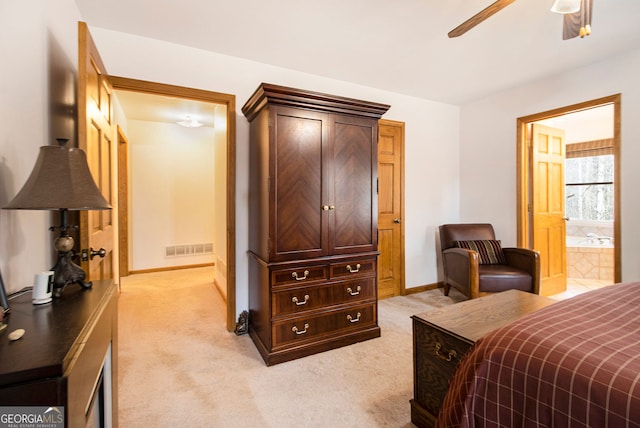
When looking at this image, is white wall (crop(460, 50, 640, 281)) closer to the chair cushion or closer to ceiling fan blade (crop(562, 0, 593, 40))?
the chair cushion

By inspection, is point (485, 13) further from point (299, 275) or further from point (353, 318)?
point (353, 318)

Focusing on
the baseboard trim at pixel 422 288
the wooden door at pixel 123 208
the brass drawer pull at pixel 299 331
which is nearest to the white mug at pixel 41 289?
the brass drawer pull at pixel 299 331

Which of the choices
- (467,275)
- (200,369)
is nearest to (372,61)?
(467,275)

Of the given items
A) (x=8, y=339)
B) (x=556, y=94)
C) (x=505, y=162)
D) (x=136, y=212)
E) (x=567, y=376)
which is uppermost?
(x=556, y=94)

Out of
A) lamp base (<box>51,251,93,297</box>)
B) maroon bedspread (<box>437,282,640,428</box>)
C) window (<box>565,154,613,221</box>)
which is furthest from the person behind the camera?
window (<box>565,154,613,221</box>)

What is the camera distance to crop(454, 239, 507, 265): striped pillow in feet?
11.2

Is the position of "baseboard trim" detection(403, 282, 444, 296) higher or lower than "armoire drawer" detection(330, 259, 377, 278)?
lower

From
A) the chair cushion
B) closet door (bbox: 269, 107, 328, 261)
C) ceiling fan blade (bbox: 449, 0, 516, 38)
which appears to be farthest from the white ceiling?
the chair cushion

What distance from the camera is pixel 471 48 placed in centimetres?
259

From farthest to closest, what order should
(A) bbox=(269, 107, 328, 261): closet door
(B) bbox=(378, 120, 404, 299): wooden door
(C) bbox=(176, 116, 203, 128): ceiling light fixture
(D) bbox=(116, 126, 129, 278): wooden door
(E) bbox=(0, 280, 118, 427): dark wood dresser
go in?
(C) bbox=(176, 116, 203, 128): ceiling light fixture < (D) bbox=(116, 126, 129, 278): wooden door < (B) bbox=(378, 120, 404, 299): wooden door < (A) bbox=(269, 107, 328, 261): closet door < (E) bbox=(0, 280, 118, 427): dark wood dresser

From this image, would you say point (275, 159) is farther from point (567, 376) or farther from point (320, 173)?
point (567, 376)

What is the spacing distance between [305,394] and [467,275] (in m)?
2.11

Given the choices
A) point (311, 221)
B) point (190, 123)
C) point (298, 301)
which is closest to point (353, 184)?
point (311, 221)

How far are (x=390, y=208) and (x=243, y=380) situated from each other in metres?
2.45
